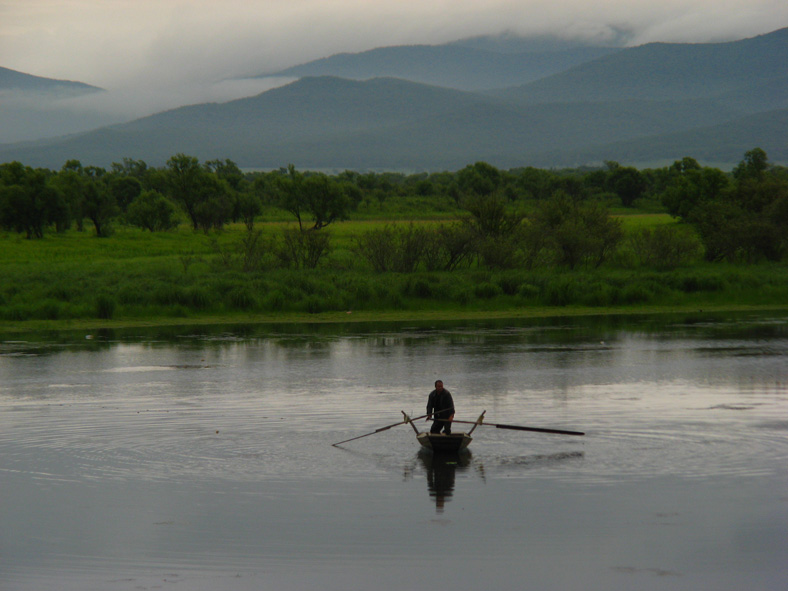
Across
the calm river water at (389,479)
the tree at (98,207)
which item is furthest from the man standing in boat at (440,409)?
the tree at (98,207)

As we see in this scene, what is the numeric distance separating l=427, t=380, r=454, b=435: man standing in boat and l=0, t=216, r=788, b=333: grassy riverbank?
2231 cm

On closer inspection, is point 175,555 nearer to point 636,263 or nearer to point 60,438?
point 60,438

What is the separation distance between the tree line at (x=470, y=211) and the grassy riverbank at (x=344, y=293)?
5.76 feet

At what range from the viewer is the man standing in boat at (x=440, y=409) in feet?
50.1

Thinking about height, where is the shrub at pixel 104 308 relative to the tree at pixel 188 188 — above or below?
below

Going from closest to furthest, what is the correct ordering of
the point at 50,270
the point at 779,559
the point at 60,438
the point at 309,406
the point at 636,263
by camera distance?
the point at 779,559, the point at 60,438, the point at 309,406, the point at 50,270, the point at 636,263

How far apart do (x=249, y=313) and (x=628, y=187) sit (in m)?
74.1

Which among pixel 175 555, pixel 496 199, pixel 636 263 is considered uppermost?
pixel 496 199

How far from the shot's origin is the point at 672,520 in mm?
11320

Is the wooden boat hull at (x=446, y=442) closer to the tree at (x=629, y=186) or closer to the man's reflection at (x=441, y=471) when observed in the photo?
the man's reflection at (x=441, y=471)

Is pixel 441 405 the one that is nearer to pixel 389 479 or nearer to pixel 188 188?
pixel 389 479

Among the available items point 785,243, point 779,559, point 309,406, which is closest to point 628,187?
point 785,243

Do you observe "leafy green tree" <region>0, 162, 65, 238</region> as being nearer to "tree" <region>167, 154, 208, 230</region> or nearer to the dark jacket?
"tree" <region>167, 154, 208, 230</region>

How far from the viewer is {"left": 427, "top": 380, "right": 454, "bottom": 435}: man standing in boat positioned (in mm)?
15281
